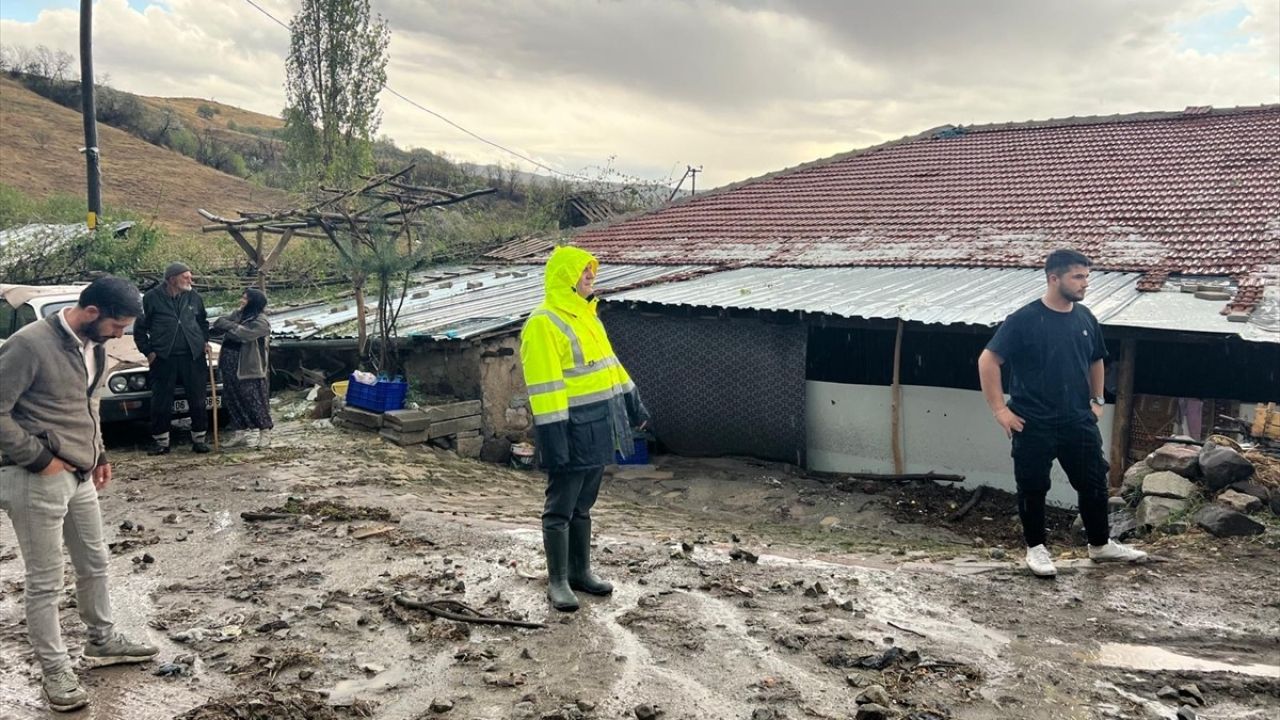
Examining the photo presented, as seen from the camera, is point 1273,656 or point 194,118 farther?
point 194,118

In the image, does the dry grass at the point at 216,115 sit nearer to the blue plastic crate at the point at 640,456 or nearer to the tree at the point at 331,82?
the tree at the point at 331,82

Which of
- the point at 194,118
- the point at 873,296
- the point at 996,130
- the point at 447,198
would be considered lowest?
the point at 873,296

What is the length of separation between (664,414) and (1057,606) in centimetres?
632

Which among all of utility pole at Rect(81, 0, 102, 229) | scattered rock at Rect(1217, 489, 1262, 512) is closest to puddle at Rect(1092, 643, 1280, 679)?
scattered rock at Rect(1217, 489, 1262, 512)

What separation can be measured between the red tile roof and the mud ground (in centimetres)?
487

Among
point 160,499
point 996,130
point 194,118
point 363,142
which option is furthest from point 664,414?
point 194,118

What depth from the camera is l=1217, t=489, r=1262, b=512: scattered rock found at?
5793mm

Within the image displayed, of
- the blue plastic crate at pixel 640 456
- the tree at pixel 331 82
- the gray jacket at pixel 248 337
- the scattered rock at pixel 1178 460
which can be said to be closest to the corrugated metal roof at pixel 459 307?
the gray jacket at pixel 248 337

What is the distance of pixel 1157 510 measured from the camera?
6.20 metres

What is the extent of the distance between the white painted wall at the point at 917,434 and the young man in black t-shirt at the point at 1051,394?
3746mm

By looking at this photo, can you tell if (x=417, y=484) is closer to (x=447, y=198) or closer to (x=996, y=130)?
(x=447, y=198)

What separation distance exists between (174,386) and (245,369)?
66 centimetres

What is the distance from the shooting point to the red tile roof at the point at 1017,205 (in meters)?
10.5

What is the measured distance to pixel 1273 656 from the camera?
3.96 m
